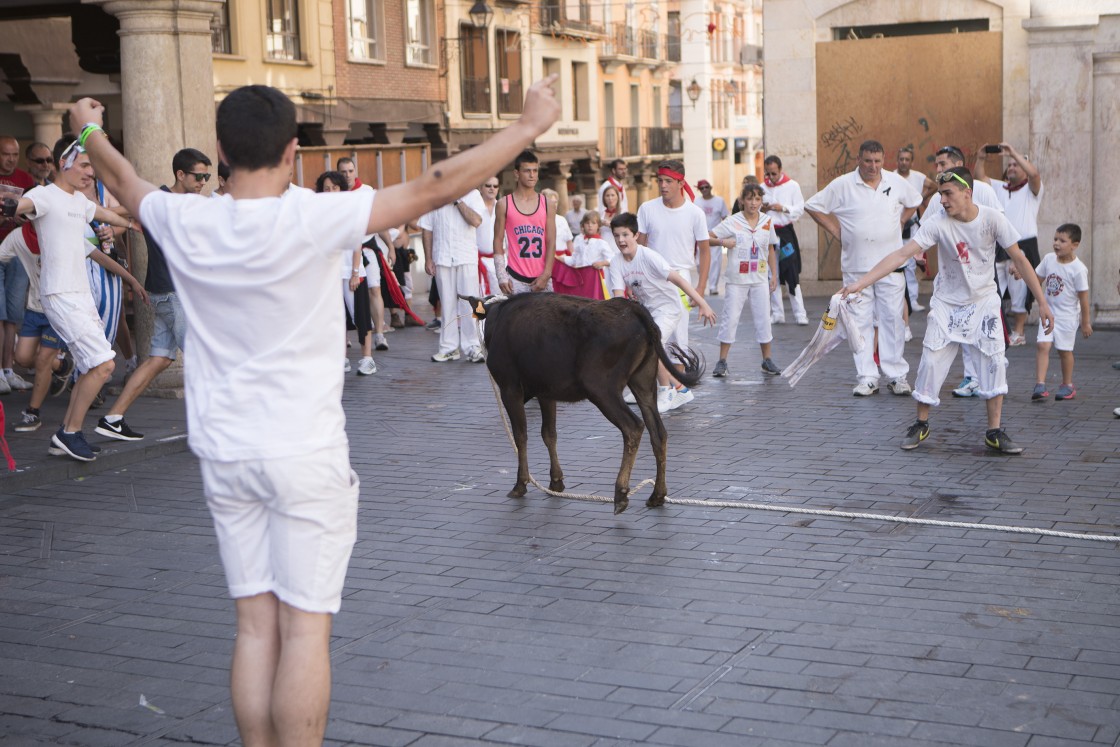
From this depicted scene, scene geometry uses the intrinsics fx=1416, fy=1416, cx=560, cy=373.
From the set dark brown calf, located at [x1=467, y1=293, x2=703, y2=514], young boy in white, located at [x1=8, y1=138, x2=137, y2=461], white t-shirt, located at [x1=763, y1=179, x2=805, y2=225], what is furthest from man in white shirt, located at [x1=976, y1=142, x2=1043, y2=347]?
young boy in white, located at [x1=8, y1=138, x2=137, y2=461]

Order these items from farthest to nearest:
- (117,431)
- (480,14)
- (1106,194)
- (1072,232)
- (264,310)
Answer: (480,14)
(1106,194)
(1072,232)
(117,431)
(264,310)

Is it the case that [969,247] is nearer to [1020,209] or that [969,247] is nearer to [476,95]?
[1020,209]

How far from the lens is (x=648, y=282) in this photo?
10.4 m

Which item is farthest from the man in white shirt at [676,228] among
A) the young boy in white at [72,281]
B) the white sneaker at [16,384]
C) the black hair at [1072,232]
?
the white sneaker at [16,384]

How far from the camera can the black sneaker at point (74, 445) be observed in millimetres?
8969

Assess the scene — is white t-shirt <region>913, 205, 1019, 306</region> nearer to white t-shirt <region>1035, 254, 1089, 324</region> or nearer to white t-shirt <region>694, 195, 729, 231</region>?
white t-shirt <region>1035, 254, 1089, 324</region>

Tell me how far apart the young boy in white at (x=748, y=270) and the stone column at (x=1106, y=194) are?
513cm

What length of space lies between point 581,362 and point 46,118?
664 inches

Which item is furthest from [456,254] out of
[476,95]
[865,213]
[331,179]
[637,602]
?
[476,95]

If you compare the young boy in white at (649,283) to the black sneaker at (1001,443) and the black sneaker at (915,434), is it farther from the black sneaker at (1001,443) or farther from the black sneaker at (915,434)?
the black sneaker at (1001,443)

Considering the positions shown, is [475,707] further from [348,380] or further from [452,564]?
[348,380]

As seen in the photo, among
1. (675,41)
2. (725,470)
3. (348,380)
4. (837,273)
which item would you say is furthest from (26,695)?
(675,41)

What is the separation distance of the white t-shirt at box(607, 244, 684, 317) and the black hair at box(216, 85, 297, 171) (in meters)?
6.82

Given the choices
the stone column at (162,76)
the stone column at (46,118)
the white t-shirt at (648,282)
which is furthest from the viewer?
the stone column at (46,118)
